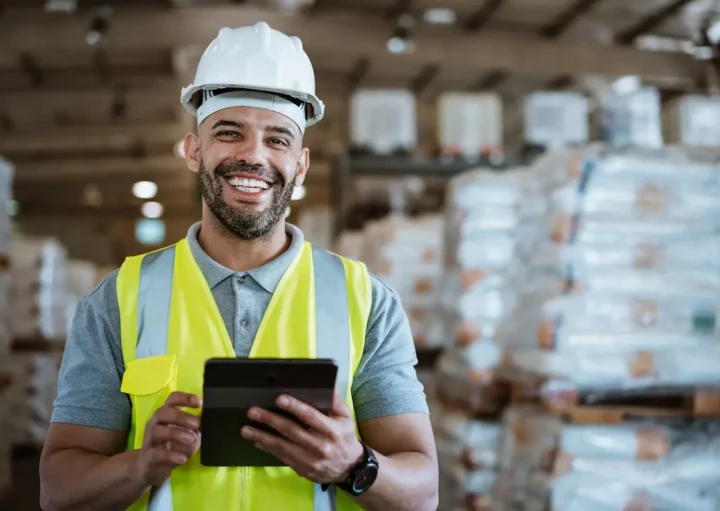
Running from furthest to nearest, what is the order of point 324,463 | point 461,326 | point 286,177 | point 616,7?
point 616,7
point 461,326
point 286,177
point 324,463

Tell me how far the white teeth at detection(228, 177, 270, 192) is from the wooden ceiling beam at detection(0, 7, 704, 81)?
246 inches

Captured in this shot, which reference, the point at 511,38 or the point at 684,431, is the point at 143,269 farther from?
the point at 511,38

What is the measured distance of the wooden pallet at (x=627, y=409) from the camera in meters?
3.31

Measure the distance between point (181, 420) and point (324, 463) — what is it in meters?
0.29

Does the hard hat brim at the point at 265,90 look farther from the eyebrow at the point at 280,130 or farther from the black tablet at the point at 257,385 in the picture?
the black tablet at the point at 257,385

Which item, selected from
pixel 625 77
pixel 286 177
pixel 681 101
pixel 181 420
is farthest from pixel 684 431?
pixel 625 77

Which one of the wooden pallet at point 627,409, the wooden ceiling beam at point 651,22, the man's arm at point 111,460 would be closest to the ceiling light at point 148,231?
the wooden ceiling beam at point 651,22

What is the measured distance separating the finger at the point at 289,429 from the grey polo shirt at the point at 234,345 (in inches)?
13.6

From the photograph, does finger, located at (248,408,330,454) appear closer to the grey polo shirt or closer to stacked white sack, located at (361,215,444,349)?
the grey polo shirt

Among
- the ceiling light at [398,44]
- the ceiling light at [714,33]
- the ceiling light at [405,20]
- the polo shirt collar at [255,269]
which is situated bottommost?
the polo shirt collar at [255,269]

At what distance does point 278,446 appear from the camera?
1493 mm

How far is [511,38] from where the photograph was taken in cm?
855

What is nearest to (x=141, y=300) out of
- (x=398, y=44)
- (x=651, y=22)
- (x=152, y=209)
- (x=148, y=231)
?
(x=398, y=44)

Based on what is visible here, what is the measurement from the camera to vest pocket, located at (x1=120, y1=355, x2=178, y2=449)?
1.74m
